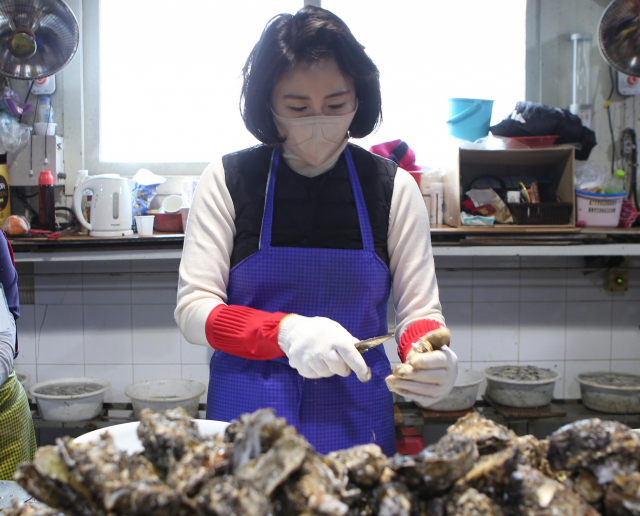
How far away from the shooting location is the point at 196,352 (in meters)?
3.36

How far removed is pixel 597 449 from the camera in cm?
68

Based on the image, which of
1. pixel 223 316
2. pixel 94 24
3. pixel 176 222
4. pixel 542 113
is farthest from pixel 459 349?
pixel 94 24

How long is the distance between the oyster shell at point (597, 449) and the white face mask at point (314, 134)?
3.41 ft

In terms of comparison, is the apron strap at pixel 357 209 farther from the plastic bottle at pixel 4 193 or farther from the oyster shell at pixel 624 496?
the plastic bottle at pixel 4 193

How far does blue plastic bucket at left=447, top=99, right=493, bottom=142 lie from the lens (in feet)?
10.3

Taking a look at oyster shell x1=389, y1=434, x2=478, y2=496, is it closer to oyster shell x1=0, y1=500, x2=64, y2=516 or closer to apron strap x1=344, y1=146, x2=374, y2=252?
oyster shell x1=0, y1=500, x2=64, y2=516

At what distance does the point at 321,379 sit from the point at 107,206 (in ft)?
6.22

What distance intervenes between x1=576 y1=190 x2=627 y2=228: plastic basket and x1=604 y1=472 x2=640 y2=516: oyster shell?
2652mm

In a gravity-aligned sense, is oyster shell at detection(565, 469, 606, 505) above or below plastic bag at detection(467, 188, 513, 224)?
below

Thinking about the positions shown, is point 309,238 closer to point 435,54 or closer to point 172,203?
point 172,203

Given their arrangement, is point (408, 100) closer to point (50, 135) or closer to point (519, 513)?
point (50, 135)

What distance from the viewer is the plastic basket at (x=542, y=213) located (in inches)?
116

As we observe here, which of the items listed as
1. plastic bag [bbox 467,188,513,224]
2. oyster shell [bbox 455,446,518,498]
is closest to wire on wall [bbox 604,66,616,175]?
plastic bag [bbox 467,188,513,224]

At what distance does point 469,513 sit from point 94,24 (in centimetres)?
361
